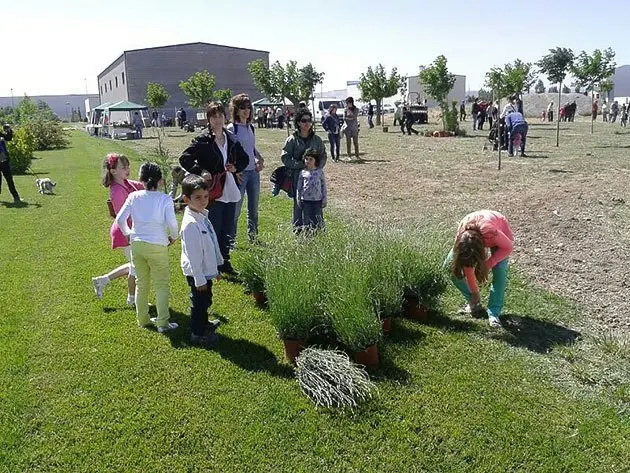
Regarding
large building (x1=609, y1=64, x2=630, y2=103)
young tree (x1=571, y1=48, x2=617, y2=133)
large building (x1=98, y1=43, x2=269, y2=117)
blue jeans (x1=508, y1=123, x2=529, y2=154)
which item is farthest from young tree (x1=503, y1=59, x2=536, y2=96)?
large building (x1=609, y1=64, x2=630, y2=103)

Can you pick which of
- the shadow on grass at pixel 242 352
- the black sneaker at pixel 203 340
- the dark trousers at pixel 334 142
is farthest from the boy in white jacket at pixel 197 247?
the dark trousers at pixel 334 142

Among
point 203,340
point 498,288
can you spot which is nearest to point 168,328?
point 203,340

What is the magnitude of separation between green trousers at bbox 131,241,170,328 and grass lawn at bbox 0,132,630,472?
24 cm

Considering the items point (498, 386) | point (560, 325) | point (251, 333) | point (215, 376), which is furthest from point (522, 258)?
point (215, 376)

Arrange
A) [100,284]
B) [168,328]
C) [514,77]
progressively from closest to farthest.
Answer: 1. [168,328]
2. [100,284]
3. [514,77]

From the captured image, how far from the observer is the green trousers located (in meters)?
4.45

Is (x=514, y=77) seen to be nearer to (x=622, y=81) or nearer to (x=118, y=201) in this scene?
(x=118, y=201)

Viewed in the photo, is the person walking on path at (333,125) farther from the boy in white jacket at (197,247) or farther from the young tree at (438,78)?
the young tree at (438,78)

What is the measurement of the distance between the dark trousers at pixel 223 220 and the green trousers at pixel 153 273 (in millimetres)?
1230

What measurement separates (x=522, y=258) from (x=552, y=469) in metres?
3.94

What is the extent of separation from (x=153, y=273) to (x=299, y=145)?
9.02 feet

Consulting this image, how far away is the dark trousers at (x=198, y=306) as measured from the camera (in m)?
4.29

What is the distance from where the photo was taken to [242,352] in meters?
4.29

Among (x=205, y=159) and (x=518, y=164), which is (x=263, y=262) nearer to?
(x=205, y=159)
